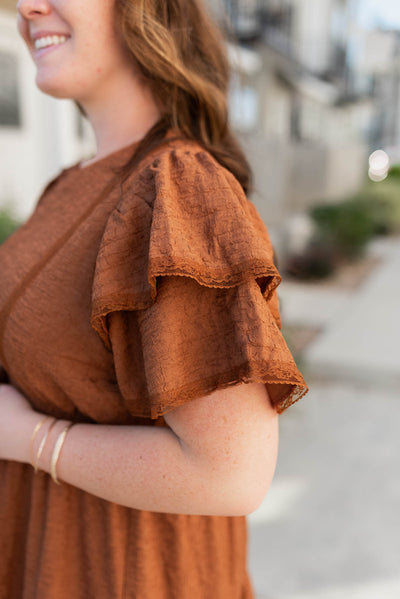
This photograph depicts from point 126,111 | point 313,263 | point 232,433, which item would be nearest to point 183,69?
point 126,111

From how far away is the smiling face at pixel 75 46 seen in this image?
1.04 m

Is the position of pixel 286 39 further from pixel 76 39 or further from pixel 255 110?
pixel 76 39

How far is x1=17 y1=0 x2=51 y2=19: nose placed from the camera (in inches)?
42.1

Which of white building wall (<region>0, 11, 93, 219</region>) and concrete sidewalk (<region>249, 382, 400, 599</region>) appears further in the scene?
white building wall (<region>0, 11, 93, 219</region>)

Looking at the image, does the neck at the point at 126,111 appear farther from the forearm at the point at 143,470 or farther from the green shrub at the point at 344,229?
the green shrub at the point at 344,229

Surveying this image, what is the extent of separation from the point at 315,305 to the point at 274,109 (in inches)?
464

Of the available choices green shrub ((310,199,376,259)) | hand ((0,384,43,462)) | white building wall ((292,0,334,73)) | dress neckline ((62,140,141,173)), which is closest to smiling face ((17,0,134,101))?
dress neckline ((62,140,141,173))

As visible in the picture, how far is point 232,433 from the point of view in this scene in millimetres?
795

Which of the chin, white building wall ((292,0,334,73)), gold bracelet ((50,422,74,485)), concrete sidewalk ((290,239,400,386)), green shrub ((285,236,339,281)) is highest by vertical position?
white building wall ((292,0,334,73))

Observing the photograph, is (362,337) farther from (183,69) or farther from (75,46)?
(75,46)

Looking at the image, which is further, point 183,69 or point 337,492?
point 337,492

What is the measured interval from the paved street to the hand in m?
1.84

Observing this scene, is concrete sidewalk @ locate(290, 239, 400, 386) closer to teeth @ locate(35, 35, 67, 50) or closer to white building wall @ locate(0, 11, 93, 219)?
white building wall @ locate(0, 11, 93, 219)

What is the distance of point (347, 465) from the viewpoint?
3.37 m
